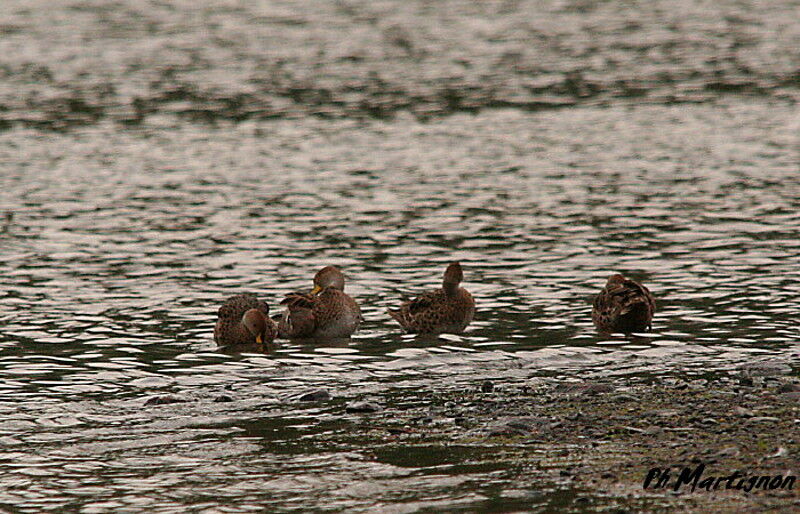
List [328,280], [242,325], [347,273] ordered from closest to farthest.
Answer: [242,325] → [328,280] → [347,273]

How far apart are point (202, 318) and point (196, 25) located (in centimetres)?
4337

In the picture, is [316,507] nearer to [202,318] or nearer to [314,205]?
[202,318]

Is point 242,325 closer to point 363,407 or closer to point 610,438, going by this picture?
point 363,407

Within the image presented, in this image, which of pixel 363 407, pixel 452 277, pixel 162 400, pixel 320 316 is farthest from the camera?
pixel 452 277

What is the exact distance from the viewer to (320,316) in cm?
1888

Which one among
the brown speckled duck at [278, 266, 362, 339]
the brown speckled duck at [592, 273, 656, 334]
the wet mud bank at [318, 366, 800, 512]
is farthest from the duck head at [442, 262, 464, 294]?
the wet mud bank at [318, 366, 800, 512]

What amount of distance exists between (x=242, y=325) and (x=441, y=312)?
2665 mm

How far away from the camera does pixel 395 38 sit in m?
55.7

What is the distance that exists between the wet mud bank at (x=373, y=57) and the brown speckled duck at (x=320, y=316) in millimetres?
20922

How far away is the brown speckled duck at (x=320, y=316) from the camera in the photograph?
1884 cm

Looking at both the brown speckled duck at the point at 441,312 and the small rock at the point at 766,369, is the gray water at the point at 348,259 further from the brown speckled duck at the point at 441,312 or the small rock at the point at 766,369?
the small rock at the point at 766,369

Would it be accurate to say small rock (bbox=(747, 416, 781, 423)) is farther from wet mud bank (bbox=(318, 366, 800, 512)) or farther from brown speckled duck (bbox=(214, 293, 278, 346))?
brown speckled duck (bbox=(214, 293, 278, 346))
